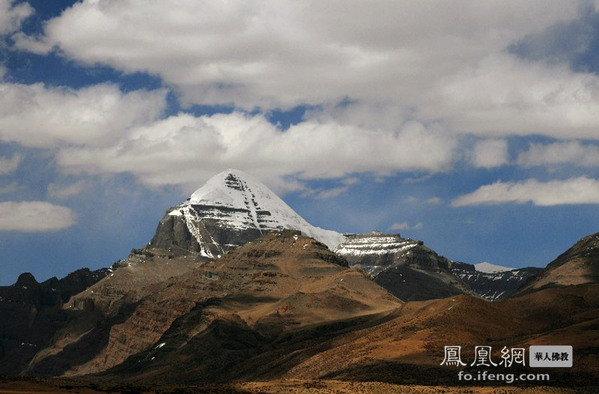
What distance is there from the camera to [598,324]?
575ft

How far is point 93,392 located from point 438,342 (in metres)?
95.0

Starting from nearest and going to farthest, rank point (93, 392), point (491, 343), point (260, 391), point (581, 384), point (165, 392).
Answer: point (93, 392) < point (165, 392) < point (260, 391) < point (581, 384) < point (491, 343)

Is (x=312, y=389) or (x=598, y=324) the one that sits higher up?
(x=598, y=324)

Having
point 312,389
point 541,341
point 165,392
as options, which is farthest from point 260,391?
point 541,341

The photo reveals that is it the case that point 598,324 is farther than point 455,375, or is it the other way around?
point 598,324

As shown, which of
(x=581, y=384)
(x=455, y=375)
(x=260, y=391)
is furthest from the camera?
(x=455, y=375)

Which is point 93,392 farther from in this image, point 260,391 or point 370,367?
point 370,367

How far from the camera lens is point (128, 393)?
4508 inches

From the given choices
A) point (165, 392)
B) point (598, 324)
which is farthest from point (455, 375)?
point (165, 392)

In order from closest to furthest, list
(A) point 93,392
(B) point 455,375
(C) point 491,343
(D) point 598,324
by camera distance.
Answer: (A) point 93,392
(B) point 455,375
(D) point 598,324
(C) point 491,343

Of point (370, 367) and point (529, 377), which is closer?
point (529, 377)

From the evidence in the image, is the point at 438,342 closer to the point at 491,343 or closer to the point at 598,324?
the point at 491,343

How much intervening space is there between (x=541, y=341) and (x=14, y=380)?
9424 centimetres

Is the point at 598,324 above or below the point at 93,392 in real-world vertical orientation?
above
